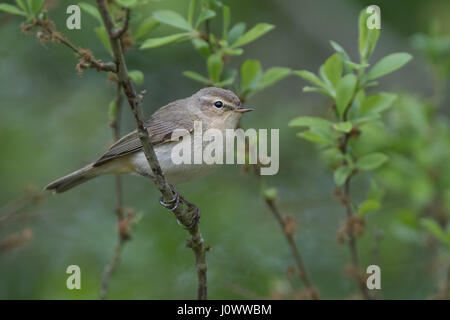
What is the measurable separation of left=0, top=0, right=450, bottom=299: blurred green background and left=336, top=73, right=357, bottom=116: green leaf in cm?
93

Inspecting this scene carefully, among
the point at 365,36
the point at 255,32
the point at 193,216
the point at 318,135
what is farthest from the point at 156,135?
the point at 365,36

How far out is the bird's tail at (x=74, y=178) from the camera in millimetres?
4945

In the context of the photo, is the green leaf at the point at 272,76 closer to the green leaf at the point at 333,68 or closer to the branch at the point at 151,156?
the green leaf at the point at 333,68

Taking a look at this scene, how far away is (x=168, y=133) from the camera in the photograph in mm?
4609

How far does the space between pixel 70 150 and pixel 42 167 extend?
0.55 metres

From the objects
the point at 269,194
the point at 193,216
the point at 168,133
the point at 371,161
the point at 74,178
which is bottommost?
the point at 193,216

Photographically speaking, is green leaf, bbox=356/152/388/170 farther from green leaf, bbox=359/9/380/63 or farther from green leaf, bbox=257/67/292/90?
green leaf, bbox=257/67/292/90

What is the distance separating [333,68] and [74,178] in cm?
231

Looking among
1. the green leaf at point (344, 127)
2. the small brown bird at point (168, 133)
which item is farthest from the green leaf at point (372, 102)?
the small brown bird at point (168, 133)

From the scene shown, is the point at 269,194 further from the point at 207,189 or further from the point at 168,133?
the point at 207,189

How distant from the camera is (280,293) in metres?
4.39

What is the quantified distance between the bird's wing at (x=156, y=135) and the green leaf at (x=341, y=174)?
1286 millimetres

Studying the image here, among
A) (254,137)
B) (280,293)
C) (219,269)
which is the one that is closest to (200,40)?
(254,137)

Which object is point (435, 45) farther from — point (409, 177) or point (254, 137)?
point (254, 137)
